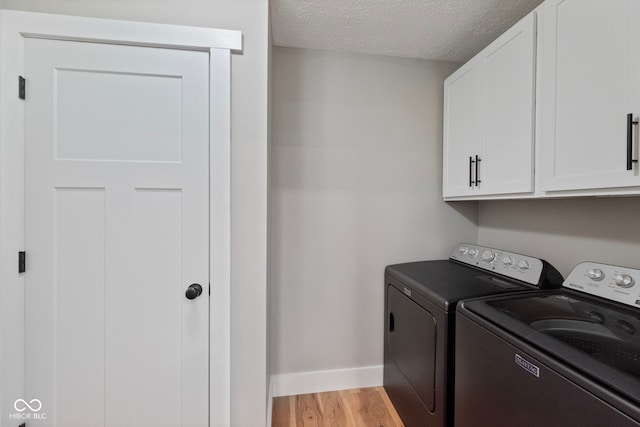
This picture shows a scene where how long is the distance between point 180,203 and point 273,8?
1173mm

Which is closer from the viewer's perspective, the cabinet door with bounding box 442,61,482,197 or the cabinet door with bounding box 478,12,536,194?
the cabinet door with bounding box 478,12,536,194

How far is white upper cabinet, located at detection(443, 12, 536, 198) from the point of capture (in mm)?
1235

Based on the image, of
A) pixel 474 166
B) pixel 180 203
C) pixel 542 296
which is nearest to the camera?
pixel 542 296

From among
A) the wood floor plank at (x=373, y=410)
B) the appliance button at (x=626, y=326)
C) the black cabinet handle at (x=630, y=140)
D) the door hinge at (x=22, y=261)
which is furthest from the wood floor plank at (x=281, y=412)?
the black cabinet handle at (x=630, y=140)

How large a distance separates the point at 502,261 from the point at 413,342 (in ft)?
2.31

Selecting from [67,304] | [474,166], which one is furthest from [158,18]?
[474,166]

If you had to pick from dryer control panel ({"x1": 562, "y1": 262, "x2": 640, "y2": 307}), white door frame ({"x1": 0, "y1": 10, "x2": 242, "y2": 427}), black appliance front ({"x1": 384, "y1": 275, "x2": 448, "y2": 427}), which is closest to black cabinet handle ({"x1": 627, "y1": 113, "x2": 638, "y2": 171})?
dryer control panel ({"x1": 562, "y1": 262, "x2": 640, "y2": 307})

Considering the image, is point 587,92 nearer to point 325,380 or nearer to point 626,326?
point 626,326

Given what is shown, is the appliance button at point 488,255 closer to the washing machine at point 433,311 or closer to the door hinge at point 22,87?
the washing machine at point 433,311

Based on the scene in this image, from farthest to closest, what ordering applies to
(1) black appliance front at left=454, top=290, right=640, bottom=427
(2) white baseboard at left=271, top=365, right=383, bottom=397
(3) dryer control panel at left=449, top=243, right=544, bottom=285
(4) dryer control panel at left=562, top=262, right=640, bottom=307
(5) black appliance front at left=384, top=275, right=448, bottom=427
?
1. (2) white baseboard at left=271, top=365, right=383, bottom=397
2. (3) dryer control panel at left=449, top=243, right=544, bottom=285
3. (5) black appliance front at left=384, top=275, right=448, bottom=427
4. (4) dryer control panel at left=562, top=262, right=640, bottom=307
5. (1) black appliance front at left=454, top=290, right=640, bottom=427

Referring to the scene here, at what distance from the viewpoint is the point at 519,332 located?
0.87m

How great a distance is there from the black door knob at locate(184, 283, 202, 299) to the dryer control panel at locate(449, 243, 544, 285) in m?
1.64

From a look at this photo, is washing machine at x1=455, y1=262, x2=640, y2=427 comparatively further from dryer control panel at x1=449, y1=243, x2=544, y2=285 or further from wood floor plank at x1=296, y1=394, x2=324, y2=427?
wood floor plank at x1=296, y1=394, x2=324, y2=427

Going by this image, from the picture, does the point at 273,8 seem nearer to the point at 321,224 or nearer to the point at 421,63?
the point at 421,63
